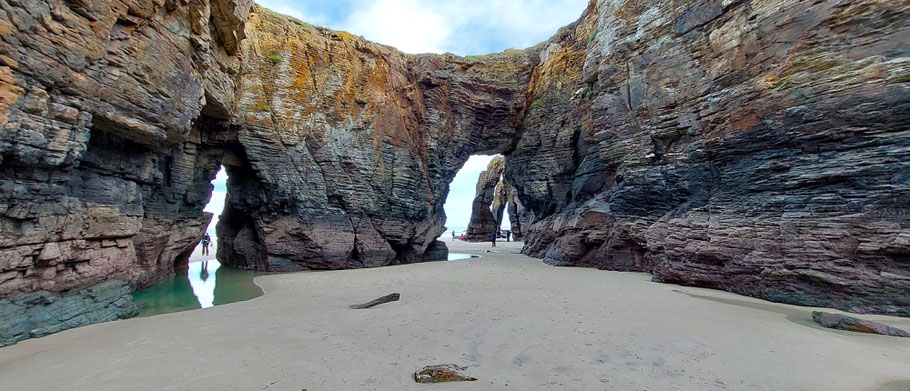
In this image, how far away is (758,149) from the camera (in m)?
8.82

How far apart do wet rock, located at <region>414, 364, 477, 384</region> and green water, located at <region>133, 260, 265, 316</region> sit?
7892 mm

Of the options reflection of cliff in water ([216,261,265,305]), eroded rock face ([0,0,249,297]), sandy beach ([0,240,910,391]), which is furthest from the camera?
reflection of cliff in water ([216,261,265,305])

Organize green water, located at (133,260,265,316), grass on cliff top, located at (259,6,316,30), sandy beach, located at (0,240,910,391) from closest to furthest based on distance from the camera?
sandy beach, located at (0,240,910,391) → green water, located at (133,260,265,316) → grass on cliff top, located at (259,6,316,30)

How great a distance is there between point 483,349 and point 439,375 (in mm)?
1154

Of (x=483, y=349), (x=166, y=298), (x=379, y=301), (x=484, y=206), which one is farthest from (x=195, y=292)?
(x=484, y=206)

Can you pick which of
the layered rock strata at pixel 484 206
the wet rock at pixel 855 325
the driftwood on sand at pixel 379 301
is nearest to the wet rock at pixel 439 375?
the driftwood on sand at pixel 379 301

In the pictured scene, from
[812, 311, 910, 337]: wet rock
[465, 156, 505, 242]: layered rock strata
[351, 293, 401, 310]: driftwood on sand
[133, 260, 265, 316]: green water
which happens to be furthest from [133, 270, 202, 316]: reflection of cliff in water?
[465, 156, 505, 242]: layered rock strata

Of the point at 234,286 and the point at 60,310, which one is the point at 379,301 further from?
the point at 234,286

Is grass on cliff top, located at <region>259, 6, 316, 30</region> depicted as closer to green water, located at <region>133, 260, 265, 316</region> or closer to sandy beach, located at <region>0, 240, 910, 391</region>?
green water, located at <region>133, 260, 265, 316</region>

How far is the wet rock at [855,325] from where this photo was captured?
505cm

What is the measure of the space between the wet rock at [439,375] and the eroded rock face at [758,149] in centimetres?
821

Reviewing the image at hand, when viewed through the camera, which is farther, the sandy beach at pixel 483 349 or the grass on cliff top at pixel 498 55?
the grass on cliff top at pixel 498 55

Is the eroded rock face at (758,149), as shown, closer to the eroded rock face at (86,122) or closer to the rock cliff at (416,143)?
the rock cliff at (416,143)

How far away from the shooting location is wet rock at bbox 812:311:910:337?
505 cm
